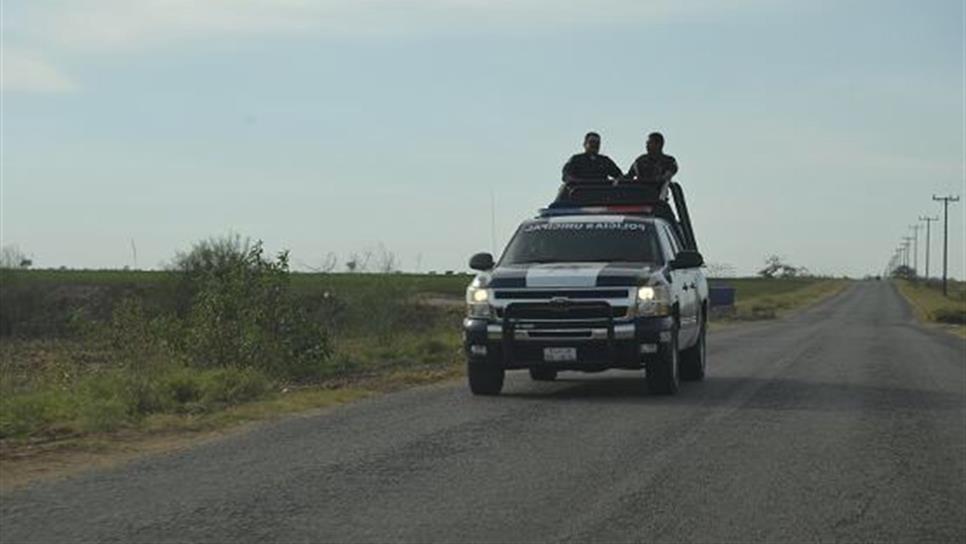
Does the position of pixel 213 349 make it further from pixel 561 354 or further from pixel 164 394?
pixel 561 354

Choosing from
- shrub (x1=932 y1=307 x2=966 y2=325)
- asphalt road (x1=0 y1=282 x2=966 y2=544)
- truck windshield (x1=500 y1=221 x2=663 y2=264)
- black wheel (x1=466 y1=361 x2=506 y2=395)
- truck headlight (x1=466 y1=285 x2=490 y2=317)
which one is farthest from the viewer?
shrub (x1=932 y1=307 x2=966 y2=325)

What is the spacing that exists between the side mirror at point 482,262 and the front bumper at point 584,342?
97cm

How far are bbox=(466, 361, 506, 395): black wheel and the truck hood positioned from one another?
94 centimetres

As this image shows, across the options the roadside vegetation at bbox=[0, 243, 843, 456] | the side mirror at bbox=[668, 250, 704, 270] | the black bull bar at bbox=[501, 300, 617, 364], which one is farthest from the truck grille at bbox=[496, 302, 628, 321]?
the roadside vegetation at bbox=[0, 243, 843, 456]

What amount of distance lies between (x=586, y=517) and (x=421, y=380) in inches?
376

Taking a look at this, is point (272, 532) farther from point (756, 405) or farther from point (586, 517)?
point (756, 405)

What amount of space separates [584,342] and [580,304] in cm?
40

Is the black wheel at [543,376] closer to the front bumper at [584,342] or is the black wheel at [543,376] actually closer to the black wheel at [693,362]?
the black wheel at [693,362]

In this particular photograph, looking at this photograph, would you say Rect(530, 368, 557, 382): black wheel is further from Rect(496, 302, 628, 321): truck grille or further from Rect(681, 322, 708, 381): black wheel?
Rect(496, 302, 628, 321): truck grille

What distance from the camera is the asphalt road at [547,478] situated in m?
7.47

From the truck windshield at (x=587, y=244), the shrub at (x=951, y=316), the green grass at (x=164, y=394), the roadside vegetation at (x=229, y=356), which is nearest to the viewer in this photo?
the green grass at (x=164, y=394)

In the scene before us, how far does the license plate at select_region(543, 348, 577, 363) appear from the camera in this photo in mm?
13555

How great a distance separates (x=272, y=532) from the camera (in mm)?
7289

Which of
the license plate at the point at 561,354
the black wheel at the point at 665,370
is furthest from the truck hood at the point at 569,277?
the black wheel at the point at 665,370
